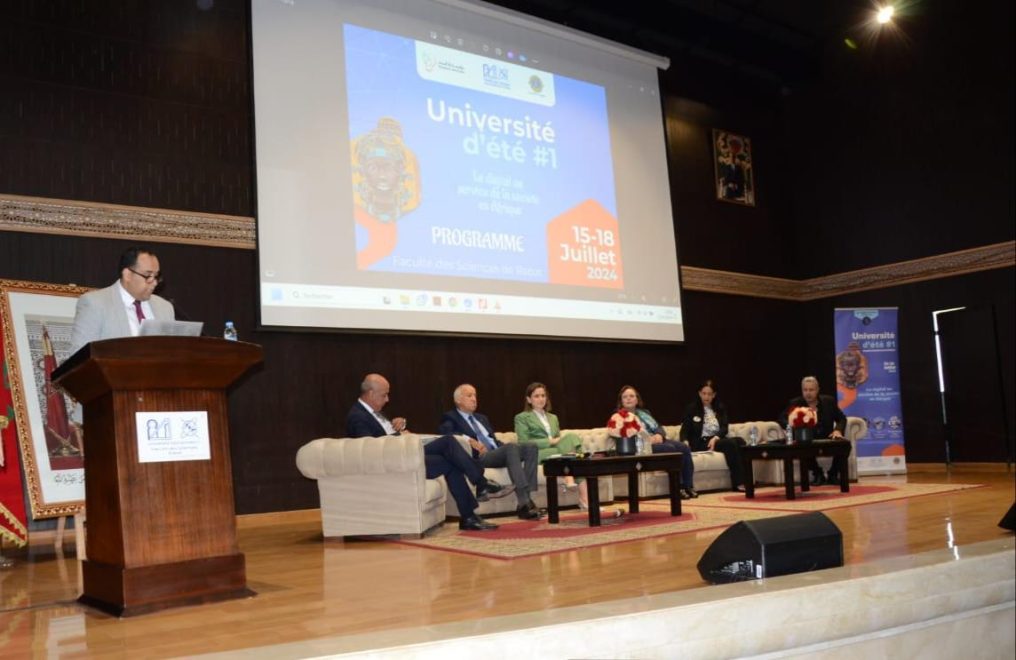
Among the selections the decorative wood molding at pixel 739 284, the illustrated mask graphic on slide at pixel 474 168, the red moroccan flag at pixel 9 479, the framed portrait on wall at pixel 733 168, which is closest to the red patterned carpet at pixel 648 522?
the red moroccan flag at pixel 9 479

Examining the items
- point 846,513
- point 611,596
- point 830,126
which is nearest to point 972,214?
point 830,126


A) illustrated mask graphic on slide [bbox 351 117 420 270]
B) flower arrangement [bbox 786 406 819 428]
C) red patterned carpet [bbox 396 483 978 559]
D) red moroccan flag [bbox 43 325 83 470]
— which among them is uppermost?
illustrated mask graphic on slide [bbox 351 117 420 270]

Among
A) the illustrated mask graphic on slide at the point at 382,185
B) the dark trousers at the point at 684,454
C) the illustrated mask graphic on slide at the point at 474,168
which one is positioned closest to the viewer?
the illustrated mask graphic on slide at the point at 382,185

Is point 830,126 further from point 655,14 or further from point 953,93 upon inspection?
point 655,14

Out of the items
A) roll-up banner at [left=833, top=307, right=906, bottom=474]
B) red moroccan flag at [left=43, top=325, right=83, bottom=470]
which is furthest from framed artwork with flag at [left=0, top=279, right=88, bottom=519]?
roll-up banner at [left=833, top=307, right=906, bottom=474]

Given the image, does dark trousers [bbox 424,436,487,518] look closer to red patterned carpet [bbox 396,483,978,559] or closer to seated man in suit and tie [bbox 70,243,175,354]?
red patterned carpet [bbox 396,483,978,559]

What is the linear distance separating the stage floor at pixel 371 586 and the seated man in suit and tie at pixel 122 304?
1.00 m

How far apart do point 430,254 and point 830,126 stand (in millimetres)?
5840

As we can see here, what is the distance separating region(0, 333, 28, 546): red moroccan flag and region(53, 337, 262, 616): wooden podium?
1941mm

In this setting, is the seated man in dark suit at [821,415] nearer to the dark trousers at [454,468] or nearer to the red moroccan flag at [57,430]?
the dark trousers at [454,468]

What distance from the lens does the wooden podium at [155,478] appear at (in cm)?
286

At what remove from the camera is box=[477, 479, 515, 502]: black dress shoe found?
18.2 feet

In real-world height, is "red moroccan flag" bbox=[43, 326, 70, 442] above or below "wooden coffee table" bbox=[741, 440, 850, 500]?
above

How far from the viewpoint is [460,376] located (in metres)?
7.26
